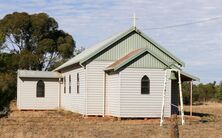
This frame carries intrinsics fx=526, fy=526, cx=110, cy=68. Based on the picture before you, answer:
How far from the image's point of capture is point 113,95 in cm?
3109

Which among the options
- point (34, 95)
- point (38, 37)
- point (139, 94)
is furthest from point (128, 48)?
point (38, 37)

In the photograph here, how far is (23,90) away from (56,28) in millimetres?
31287

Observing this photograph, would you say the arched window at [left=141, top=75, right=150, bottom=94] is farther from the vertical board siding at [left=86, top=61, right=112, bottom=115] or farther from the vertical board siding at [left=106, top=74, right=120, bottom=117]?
the vertical board siding at [left=86, top=61, right=112, bottom=115]

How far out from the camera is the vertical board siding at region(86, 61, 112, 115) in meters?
32.5

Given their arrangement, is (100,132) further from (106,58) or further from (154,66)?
(106,58)

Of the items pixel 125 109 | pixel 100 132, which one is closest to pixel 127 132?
pixel 100 132

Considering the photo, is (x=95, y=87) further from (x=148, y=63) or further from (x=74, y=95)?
(x=74, y=95)

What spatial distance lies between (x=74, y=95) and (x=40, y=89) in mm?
7327

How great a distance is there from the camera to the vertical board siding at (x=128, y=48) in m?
32.8

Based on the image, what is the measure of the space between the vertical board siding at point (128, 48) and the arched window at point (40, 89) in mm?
11880

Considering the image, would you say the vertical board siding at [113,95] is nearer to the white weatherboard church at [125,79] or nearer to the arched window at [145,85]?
the white weatherboard church at [125,79]

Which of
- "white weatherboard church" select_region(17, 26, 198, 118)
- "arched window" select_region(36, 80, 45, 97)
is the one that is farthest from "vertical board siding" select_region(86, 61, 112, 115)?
"arched window" select_region(36, 80, 45, 97)

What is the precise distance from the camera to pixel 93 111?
1284 inches

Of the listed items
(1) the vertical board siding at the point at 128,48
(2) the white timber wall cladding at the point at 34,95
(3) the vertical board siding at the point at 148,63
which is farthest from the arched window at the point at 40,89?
(3) the vertical board siding at the point at 148,63
